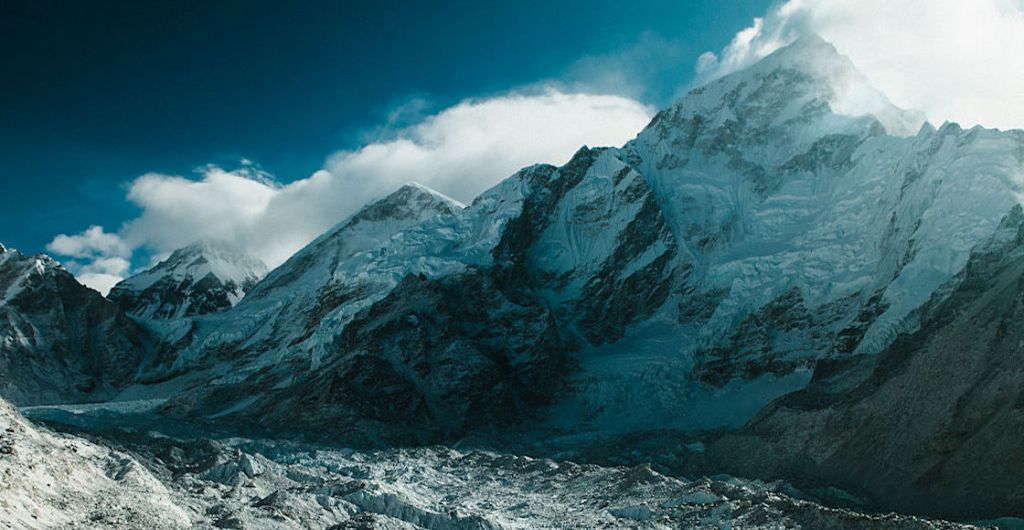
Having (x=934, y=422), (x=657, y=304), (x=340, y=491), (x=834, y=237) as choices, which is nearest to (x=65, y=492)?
(x=340, y=491)

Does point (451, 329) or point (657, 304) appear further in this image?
point (657, 304)

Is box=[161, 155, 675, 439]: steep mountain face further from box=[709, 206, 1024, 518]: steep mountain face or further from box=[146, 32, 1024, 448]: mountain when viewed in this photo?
box=[709, 206, 1024, 518]: steep mountain face

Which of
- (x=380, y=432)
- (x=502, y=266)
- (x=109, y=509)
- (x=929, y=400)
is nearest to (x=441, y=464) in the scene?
(x=380, y=432)

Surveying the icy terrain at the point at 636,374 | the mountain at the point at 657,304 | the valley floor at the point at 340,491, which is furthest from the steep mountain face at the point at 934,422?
the mountain at the point at 657,304

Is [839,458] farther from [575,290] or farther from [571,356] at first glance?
[575,290]

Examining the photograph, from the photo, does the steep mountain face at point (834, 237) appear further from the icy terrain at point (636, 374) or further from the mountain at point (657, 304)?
the icy terrain at point (636, 374)

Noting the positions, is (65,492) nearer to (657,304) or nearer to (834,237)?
(834,237)
